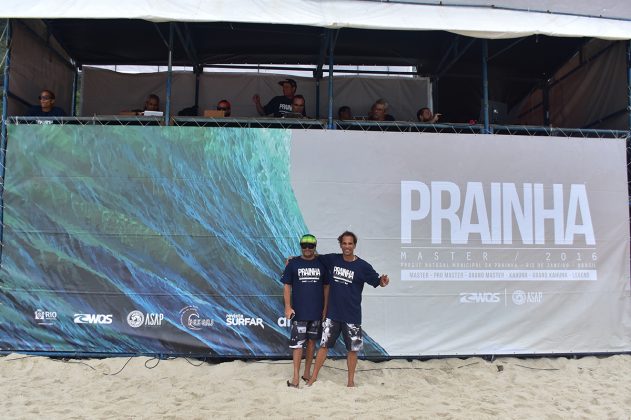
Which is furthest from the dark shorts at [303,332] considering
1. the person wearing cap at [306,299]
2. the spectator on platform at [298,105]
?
the spectator on platform at [298,105]

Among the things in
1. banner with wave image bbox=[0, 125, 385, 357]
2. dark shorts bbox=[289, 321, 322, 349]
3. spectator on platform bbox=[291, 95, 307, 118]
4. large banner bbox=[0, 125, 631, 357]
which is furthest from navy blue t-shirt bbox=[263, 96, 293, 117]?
dark shorts bbox=[289, 321, 322, 349]

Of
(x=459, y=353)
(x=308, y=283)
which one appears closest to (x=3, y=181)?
(x=308, y=283)

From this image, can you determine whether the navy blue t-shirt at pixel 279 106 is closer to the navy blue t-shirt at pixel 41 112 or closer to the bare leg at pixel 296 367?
the navy blue t-shirt at pixel 41 112

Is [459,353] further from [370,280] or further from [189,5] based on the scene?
[189,5]

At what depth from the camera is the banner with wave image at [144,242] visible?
4.65 m

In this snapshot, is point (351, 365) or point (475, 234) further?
point (475, 234)

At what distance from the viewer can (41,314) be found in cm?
463

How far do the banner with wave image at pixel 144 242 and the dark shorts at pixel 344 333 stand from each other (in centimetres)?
67

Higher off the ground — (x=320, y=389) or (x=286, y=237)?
(x=286, y=237)

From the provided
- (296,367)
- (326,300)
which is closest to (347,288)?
(326,300)

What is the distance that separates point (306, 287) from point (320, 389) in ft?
3.07

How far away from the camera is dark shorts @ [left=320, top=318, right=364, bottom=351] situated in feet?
13.6

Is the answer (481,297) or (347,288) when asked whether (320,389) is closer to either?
(347,288)

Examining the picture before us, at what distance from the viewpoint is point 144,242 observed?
4.71 meters
